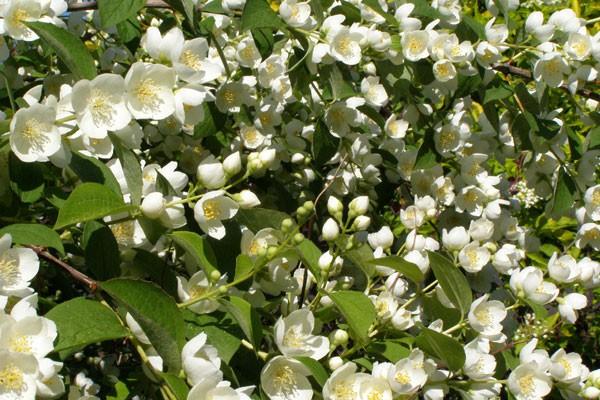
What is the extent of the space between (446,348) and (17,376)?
73 cm

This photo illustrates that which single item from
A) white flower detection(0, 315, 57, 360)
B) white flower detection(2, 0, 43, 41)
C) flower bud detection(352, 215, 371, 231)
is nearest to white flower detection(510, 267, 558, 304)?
flower bud detection(352, 215, 371, 231)

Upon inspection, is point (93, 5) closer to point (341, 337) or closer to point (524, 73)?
point (341, 337)

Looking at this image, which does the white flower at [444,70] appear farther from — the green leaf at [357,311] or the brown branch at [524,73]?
the green leaf at [357,311]

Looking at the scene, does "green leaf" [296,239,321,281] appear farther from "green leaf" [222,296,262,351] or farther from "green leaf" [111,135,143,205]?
"green leaf" [111,135,143,205]

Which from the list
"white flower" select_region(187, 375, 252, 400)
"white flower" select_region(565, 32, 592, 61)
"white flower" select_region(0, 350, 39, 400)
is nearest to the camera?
"white flower" select_region(0, 350, 39, 400)

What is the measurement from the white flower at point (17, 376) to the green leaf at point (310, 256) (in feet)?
1.79

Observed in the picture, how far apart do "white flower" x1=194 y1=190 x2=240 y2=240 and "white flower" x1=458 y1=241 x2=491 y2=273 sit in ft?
2.15

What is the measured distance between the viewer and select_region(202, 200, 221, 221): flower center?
4.70ft

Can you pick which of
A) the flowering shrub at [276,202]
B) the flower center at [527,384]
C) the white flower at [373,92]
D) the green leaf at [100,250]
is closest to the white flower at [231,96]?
the flowering shrub at [276,202]

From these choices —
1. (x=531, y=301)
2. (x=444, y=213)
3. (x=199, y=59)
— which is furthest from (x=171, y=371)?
(x=444, y=213)

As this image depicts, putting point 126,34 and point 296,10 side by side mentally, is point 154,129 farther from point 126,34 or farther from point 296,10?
point 296,10

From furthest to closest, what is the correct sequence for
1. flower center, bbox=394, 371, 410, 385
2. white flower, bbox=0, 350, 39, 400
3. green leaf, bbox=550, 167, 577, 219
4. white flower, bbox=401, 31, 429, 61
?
green leaf, bbox=550, 167, 577, 219 → white flower, bbox=401, 31, 429, 61 → flower center, bbox=394, 371, 410, 385 → white flower, bbox=0, 350, 39, 400

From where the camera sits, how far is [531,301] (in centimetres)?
171

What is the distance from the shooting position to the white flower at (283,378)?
1283mm
